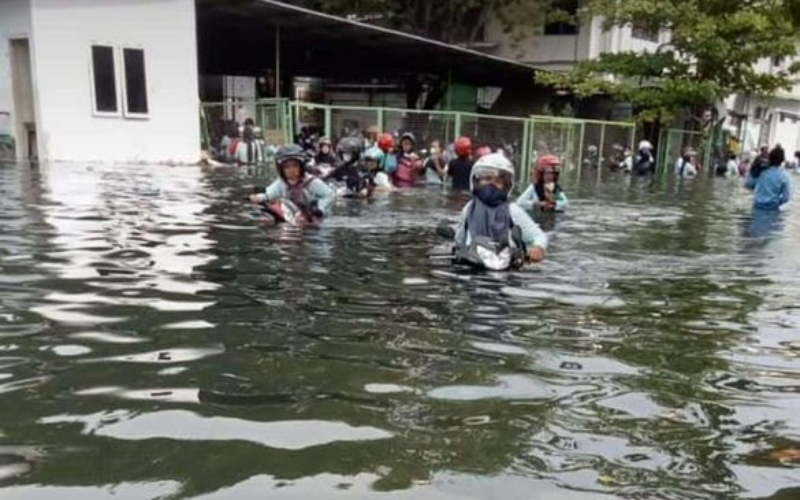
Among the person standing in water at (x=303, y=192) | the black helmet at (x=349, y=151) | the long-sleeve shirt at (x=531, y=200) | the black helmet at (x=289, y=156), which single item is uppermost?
the black helmet at (x=289, y=156)

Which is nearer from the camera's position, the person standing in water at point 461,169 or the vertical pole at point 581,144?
the person standing in water at point 461,169

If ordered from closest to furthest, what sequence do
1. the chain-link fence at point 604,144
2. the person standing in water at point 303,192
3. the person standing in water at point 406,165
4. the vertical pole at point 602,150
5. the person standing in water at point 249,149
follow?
the person standing in water at point 303,192
the person standing in water at point 406,165
the person standing in water at point 249,149
the chain-link fence at point 604,144
the vertical pole at point 602,150

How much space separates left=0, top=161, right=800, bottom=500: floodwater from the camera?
3.32 metres

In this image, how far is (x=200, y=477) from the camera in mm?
3225

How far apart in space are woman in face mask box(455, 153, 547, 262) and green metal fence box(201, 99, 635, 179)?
475 inches

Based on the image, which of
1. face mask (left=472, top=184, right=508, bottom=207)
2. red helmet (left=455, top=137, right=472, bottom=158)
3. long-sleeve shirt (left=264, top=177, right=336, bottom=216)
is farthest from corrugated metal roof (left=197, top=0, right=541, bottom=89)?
face mask (left=472, top=184, right=508, bottom=207)

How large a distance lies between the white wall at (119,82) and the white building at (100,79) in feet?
0.08

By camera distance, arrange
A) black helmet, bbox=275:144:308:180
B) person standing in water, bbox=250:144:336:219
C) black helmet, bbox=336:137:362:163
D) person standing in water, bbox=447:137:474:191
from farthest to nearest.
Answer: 1. person standing in water, bbox=447:137:474:191
2. black helmet, bbox=336:137:362:163
3. person standing in water, bbox=250:144:336:219
4. black helmet, bbox=275:144:308:180

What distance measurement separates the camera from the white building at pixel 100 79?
62.5 ft

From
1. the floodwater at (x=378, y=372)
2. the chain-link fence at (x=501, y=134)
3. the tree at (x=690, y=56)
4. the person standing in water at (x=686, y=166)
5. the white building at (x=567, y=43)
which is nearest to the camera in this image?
the floodwater at (x=378, y=372)

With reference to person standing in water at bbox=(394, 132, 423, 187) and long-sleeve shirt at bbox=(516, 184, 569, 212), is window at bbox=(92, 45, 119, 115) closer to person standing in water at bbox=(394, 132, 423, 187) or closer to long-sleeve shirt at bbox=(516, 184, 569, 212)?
person standing in water at bbox=(394, 132, 423, 187)

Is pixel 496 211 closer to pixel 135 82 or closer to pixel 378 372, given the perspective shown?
pixel 378 372

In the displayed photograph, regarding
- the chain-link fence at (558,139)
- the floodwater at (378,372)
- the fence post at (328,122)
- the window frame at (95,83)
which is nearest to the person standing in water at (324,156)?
the fence post at (328,122)

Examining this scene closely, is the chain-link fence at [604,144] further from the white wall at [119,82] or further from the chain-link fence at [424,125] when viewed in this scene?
the white wall at [119,82]
